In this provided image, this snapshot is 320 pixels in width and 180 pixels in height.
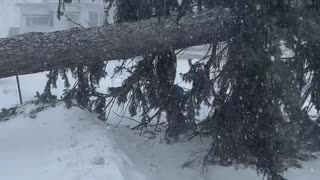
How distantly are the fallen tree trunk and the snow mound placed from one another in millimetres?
805

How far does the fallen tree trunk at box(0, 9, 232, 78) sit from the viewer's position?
5809 millimetres

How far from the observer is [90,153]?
5.59 meters

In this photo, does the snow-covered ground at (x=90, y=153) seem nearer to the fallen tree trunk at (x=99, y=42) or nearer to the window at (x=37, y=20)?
the fallen tree trunk at (x=99, y=42)

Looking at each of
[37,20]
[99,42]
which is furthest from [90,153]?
[37,20]

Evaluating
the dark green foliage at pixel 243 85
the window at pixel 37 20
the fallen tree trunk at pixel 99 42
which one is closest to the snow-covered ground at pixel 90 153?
the dark green foliage at pixel 243 85

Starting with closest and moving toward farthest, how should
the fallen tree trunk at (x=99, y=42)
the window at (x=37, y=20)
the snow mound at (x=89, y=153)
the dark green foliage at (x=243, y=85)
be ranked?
the dark green foliage at (x=243, y=85)
the snow mound at (x=89, y=153)
the fallen tree trunk at (x=99, y=42)
the window at (x=37, y=20)

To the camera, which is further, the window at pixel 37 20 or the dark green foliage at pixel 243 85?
the window at pixel 37 20

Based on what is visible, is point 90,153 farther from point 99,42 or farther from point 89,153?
point 99,42

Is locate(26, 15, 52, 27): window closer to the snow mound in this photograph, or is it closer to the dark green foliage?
the dark green foliage

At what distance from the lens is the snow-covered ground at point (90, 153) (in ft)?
17.4

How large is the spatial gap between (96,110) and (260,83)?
109 inches

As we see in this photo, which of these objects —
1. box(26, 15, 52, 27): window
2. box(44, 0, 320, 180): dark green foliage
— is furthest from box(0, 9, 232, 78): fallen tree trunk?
box(26, 15, 52, 27): window

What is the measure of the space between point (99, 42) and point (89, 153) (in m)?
1.37

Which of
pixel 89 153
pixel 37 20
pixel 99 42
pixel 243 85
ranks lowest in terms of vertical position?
pixel 37 20
